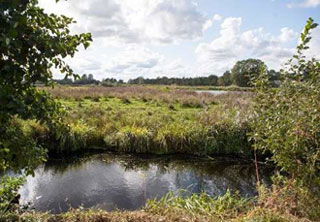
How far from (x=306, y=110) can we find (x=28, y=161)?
3.89 m

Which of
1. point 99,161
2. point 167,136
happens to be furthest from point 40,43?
point 167,136

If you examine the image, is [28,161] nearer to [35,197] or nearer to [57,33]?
[57,33]

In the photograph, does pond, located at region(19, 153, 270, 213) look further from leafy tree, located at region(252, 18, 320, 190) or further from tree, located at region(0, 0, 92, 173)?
tree, located at region(0, 0, 92, 173)

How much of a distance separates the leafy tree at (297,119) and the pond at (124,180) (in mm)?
3640

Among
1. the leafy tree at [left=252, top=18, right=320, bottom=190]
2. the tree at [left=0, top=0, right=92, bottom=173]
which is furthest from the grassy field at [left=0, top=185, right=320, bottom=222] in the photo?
the tree at [left=0, top=0, right=92, bottom=173]

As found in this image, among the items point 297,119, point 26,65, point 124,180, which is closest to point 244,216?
point 297,119

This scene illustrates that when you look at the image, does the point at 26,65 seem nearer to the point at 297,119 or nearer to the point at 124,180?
the point at 297,119

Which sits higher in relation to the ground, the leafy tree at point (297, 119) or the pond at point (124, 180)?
the leafy tree at point (297, 119)

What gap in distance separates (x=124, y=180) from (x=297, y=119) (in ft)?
19.6

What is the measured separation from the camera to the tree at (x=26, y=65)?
6.27 ft

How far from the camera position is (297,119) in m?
4.25

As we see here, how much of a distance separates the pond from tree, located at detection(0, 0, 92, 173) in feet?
15.7

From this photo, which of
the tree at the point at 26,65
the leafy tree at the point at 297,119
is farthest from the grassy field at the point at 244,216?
the tree at the point at 26,65

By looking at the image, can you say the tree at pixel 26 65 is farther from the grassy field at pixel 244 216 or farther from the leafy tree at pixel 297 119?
the leafy tree at pixel 297 119
